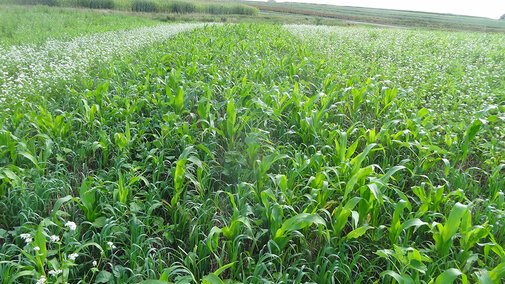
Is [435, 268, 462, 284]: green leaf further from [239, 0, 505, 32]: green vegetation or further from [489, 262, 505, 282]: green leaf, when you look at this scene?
[239, 0, 505, 32]: green vegetation

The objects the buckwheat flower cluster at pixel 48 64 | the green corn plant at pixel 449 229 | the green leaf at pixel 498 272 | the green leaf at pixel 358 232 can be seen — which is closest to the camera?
the green leaf at pixel 498 272

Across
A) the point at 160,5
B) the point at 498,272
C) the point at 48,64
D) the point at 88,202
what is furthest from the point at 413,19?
the point at 88,202

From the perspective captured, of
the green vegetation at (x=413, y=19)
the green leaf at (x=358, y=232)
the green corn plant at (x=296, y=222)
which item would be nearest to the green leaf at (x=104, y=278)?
the green corn plant at (x=296, y=222)

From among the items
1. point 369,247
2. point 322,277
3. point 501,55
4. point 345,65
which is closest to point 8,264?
point 322,277

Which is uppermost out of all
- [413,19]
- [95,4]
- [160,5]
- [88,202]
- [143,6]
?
[413,19]

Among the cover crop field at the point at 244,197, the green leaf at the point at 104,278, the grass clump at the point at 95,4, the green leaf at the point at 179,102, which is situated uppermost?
the grass clump at the point at 95,4

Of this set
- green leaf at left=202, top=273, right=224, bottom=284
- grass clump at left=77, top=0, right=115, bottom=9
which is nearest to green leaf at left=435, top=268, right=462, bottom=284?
green leaf at left=202, top=273, right=224, bottom=284

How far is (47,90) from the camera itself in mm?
5578

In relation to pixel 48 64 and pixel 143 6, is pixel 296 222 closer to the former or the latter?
pixel 48 64

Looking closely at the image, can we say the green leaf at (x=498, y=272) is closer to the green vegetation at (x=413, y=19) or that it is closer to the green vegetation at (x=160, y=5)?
the green vegetation at (x=160, y=5)

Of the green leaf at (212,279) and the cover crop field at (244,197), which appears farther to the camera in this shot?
the cover crop field at (244,197)

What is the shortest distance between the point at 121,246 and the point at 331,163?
7.49ft

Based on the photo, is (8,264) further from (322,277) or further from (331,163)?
(331,163)

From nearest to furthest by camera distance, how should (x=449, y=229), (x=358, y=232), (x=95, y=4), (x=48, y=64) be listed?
(x=449, y=229)
(x=358, y=232)
(x=48, y=64)
(x=95, y=4)
